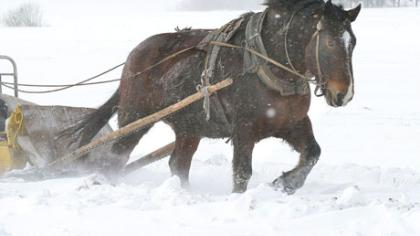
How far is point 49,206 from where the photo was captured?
5.00m

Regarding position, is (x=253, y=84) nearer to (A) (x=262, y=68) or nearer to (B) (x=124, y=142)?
(A) (x=262, y=68)

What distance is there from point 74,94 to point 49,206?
14.1 metres

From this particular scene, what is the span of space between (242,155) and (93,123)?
226 centimetres

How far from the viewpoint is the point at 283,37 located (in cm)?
547

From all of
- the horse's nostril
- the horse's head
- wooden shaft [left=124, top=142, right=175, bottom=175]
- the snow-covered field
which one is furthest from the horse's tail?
the horse's nostril

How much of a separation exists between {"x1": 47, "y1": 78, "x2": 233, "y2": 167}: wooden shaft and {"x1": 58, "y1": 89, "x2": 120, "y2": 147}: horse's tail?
1.23ft

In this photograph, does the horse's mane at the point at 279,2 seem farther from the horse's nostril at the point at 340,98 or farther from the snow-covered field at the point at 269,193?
the snow-covered field at the point at 269,193

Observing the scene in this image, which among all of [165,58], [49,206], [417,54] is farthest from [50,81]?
[49,206]

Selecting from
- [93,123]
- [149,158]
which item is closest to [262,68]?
[149,158]

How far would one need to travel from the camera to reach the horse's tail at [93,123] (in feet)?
23.8

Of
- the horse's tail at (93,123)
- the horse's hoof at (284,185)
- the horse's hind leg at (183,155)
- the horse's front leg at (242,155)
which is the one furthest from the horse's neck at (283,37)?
the horse's tail at (93,123)

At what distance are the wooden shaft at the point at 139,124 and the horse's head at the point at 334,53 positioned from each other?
0.86m

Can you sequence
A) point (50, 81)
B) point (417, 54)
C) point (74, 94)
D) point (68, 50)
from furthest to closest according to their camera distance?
point (68, 50)
point (417, 54)
point (50, 81)
point (74, 94)

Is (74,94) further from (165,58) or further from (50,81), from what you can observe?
(165,58)
